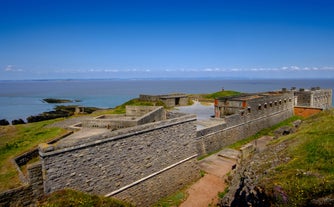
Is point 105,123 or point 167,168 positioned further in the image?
point 105,123

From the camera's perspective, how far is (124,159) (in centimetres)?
1191

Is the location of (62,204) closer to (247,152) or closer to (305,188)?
(305,188)

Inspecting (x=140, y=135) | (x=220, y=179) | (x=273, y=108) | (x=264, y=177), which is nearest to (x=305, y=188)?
(x=264, y=177)

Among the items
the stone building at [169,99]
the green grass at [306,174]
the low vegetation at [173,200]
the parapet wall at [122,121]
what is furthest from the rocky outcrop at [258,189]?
the stone building at [169,99]

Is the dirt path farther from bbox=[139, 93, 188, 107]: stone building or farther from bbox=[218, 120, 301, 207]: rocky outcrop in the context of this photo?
bbox=[139, 93, 188, 107]: stone building

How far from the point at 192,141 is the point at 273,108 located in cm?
1833

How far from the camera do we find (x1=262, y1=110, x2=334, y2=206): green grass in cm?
691

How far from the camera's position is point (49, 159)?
9250mm

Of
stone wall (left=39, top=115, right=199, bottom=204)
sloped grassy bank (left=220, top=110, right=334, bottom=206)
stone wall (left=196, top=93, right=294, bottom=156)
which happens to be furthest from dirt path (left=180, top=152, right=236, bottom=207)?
sloped grassy bank (left=220, top=110, right=334, bottom=206)

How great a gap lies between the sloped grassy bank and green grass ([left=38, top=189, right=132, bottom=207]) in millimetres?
5899

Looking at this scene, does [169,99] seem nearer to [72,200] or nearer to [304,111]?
[304,111]

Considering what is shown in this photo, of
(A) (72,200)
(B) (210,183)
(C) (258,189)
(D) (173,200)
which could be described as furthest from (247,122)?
(A) (72,200)

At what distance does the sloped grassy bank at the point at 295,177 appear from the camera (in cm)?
689

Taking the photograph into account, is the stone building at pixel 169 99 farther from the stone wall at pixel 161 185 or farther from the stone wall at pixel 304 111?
the stone wall at pixel 161 185
